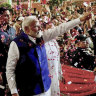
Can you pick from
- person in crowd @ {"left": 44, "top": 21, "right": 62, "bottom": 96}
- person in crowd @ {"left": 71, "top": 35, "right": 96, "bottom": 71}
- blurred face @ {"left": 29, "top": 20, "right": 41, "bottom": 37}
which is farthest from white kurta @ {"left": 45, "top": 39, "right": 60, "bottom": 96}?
person in crowd @ {"left": 71, "top": 35, "right": 96, "bottom": 71}

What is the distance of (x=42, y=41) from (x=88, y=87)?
Result: 199 cm

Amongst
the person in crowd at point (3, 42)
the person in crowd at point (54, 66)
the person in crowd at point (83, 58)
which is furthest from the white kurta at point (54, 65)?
the person in crowd at point (83, 58)

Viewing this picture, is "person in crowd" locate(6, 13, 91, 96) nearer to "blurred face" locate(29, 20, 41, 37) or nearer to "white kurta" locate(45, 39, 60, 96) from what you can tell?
"blurred face" locate(29, 20, 41, 37)

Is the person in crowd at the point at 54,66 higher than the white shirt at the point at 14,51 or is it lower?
lower

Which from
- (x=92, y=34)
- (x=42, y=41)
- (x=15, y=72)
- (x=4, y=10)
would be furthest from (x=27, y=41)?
(x=92, y=34)

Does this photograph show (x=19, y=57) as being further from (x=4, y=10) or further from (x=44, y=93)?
(x=4, y=10)

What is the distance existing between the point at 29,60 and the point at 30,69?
0.08m

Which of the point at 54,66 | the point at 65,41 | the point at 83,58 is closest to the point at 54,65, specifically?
the point at 54,66

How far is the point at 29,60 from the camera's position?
1.85 meters

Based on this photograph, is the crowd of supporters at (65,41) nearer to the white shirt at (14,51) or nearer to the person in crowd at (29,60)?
the white shirt at (14,51)

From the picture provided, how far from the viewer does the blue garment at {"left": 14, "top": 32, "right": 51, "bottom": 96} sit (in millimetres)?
1844

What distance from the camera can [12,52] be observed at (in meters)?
1.78

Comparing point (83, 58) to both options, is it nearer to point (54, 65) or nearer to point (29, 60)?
point (54, 65)

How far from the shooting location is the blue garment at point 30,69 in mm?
1844
